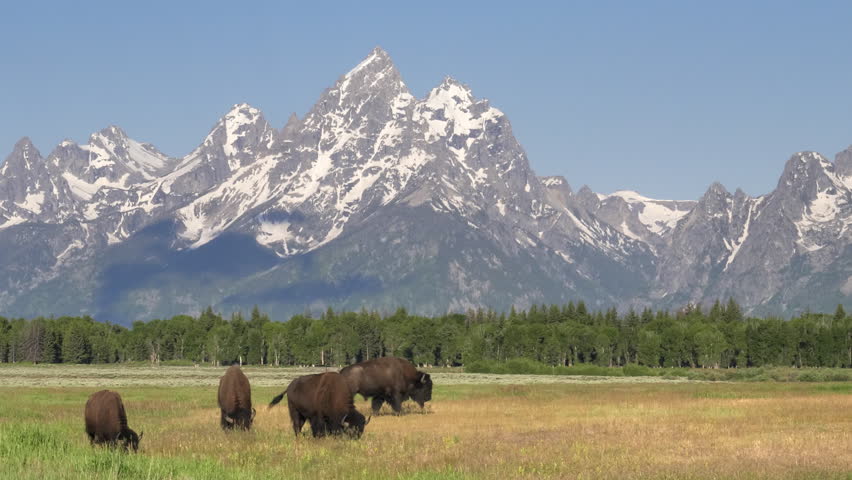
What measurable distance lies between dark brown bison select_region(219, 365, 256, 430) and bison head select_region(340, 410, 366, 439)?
4.54 metres

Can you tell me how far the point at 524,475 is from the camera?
30781 millimetres

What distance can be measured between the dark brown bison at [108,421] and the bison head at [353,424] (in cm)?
787

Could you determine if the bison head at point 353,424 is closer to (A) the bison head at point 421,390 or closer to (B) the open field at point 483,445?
(B) the open field at point 483,445

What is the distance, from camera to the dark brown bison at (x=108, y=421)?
33.8m

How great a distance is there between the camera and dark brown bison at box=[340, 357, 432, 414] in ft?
174

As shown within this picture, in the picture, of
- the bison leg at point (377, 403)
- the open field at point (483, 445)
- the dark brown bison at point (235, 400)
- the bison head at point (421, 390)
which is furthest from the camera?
the bison head at point (421, 390)

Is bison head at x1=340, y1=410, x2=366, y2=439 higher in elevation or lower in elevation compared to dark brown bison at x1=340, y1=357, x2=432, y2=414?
lower

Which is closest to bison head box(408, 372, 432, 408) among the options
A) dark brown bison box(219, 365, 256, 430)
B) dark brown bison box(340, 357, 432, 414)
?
dark brown bison box(340, 357, 432, 414)

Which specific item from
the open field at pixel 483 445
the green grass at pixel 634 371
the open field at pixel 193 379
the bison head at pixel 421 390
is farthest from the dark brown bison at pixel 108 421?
the green grass at pixel 634 371

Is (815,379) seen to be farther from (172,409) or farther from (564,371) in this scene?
(172,409)

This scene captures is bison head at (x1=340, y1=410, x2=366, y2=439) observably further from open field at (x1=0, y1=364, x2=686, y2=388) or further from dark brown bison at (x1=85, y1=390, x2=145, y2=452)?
open field at (x1=0, y1=364, x2=686, y2=388)

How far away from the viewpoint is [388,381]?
53.7 m

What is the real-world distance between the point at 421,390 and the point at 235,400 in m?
16.2

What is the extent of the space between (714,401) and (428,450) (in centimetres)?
3150
